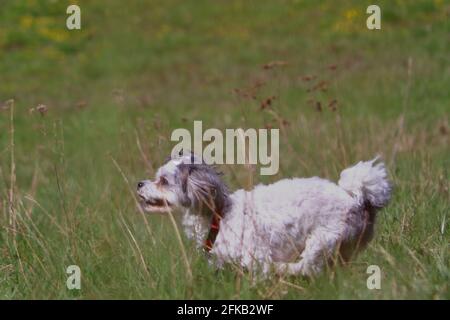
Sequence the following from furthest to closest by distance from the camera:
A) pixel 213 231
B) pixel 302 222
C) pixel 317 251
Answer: pixel 213 231 < pixel 302 222 < pixel 317 251

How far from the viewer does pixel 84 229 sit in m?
6.56

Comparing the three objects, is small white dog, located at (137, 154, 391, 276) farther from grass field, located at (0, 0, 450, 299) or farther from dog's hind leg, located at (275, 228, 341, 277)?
grass field, located at (0, 0, 450, 299)

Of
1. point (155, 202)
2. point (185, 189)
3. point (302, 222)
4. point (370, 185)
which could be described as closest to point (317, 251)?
point (302, 222)

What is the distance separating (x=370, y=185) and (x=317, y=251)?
19.3 inches

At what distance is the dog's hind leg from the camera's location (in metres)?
5.46

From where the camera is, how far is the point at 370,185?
18.6ft

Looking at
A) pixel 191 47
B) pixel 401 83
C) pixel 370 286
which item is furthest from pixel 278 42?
pixel 370 286

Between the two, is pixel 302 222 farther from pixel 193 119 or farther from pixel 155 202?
pixel 193 119

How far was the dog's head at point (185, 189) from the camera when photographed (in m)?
5.95

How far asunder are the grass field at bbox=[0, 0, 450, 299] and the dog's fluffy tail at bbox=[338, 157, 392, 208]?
0.97 ft

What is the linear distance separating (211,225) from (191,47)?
45.4 ft

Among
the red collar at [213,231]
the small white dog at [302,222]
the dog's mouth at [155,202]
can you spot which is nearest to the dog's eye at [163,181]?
the dog's mouth at [155,202]

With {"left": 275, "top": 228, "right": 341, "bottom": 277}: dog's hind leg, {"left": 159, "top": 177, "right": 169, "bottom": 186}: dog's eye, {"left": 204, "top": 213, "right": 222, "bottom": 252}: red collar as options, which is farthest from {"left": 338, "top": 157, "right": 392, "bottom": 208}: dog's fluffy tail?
{"left": 159, "top": 177, "right": 169, "bottom": 186}: dog's eye

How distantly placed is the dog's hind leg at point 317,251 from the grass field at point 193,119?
0.10 m
